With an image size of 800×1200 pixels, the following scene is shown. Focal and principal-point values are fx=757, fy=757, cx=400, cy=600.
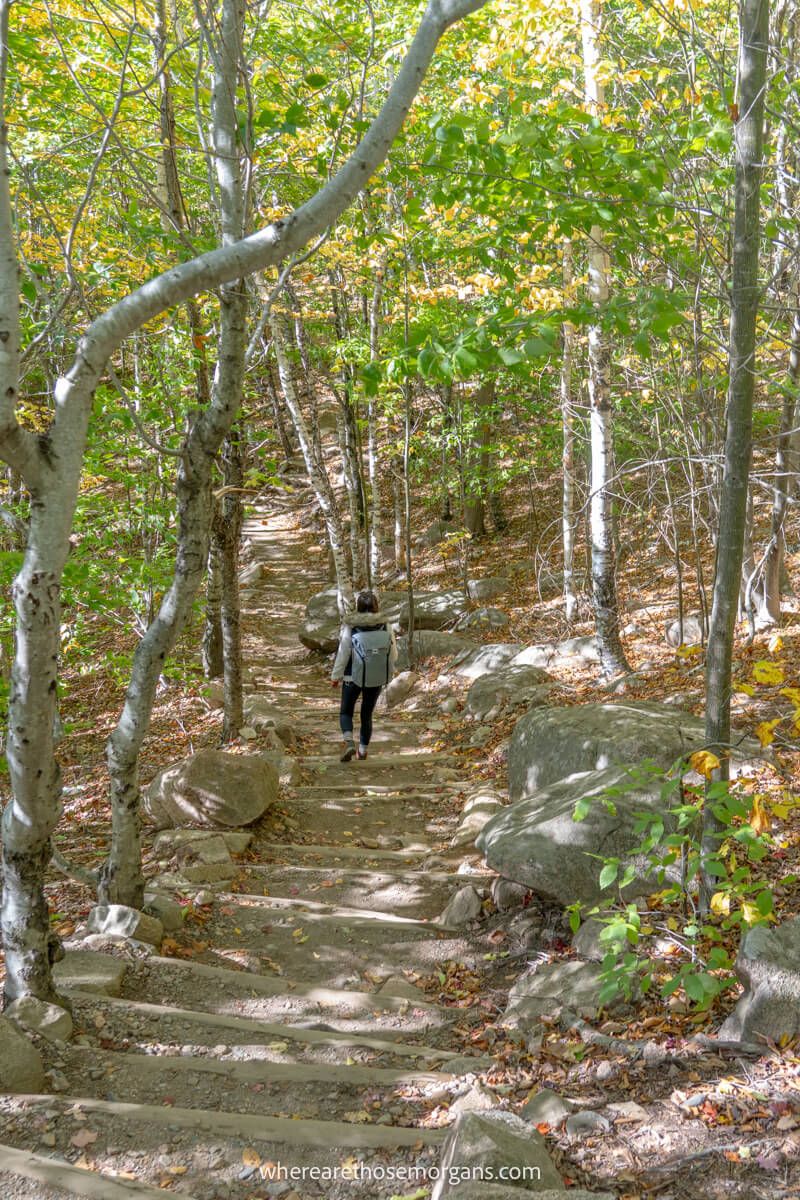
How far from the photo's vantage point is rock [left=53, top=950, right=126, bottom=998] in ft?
13.4

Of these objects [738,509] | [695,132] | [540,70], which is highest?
[540,70]

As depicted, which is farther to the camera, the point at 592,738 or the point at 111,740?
the point at 592,738

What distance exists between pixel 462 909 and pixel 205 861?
82.5 inches

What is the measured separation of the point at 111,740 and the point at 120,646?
10.6m

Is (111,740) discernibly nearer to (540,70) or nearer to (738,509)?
(738,509)

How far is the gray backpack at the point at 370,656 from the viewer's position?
797 cm

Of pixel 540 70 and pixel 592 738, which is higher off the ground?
pixel 540 70

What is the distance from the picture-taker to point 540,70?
10086 millimetres

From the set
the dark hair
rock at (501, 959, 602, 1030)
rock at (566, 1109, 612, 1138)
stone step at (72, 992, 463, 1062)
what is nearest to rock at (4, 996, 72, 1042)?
stone step at (72, 992, 463, 1062)

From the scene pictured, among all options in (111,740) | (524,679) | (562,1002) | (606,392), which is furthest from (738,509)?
(524,679)

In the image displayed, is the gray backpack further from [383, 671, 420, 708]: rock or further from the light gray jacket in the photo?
[383, 671, 420, 708]: rock

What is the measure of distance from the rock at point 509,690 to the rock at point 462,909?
4.05 metres

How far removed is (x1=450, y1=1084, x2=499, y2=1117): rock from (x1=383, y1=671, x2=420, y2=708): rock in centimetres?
859

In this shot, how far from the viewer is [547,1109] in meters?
3.12
